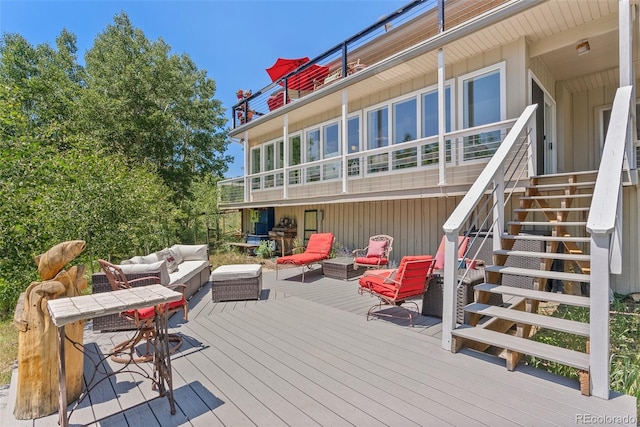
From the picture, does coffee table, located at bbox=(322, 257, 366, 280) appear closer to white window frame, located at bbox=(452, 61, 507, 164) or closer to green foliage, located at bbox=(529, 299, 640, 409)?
white window frame, located at bbox=(452, 61, 507, 164)

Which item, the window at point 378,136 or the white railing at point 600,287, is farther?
the window at point 378,136

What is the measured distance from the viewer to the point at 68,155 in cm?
617

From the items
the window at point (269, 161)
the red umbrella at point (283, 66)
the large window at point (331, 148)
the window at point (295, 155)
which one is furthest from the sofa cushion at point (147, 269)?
the red umbrella at point (283, 66)

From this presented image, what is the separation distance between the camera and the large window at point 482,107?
244 inches

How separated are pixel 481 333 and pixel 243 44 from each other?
15925 mm

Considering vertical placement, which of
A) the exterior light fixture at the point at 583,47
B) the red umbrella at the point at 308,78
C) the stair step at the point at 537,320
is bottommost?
the stair step at the point at 537,320

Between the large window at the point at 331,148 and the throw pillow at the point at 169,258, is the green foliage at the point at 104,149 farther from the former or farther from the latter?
the large window at the point at 331,148

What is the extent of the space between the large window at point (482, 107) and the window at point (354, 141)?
304 centimetres

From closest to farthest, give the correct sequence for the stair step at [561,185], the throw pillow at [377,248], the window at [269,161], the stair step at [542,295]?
1. the stair step at [542,295]
2. the stair step at [561,185]
3. the throw pillow at [377,248]
4. the window at [269,161]

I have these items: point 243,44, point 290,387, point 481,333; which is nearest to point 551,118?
point 481,333

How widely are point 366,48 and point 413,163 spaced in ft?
17.6

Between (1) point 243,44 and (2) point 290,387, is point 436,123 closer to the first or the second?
(2) point 290,387

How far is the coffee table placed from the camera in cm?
697

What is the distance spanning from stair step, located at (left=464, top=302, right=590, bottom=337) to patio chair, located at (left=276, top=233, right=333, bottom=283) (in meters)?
4.07
